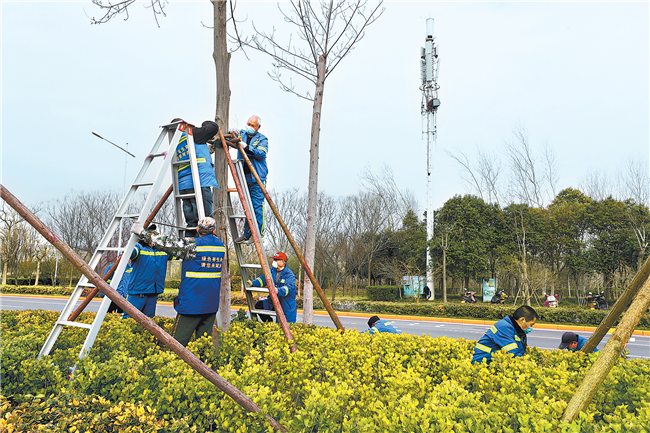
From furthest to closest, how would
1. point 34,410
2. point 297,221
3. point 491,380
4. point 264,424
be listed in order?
point 297,221 → point 491,380 → point 34,410 → point 264,424

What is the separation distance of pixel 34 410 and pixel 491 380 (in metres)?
3.06

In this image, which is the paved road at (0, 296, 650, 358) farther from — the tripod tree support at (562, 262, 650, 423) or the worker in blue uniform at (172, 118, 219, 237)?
the tripod tree support at (562, 262, 650, 423)

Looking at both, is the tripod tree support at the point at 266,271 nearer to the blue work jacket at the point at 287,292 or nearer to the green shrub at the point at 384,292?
the blue work jacket at the point at 287,292

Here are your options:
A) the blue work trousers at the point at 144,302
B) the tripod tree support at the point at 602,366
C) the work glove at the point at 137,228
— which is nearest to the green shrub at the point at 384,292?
the blue work trousers at the point at 144,302

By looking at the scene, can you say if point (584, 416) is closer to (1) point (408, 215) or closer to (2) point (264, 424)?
(2) point (264, 424)

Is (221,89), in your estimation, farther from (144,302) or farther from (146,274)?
(144,302)

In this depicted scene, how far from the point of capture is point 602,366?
2115mm

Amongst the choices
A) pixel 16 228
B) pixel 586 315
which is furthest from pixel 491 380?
pixel 16 228

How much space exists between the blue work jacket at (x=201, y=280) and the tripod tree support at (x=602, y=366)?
119 inches

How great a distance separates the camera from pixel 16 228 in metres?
28.9

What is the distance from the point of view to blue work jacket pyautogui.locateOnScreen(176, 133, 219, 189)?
4.27 meters

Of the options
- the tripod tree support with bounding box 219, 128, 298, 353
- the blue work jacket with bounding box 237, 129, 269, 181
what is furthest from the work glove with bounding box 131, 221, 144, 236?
the blue work jacket with bounding box 237, 129, 269, 181

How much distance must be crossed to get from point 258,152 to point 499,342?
3.64m

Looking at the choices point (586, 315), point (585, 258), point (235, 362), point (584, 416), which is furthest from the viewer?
point (585, 258)
